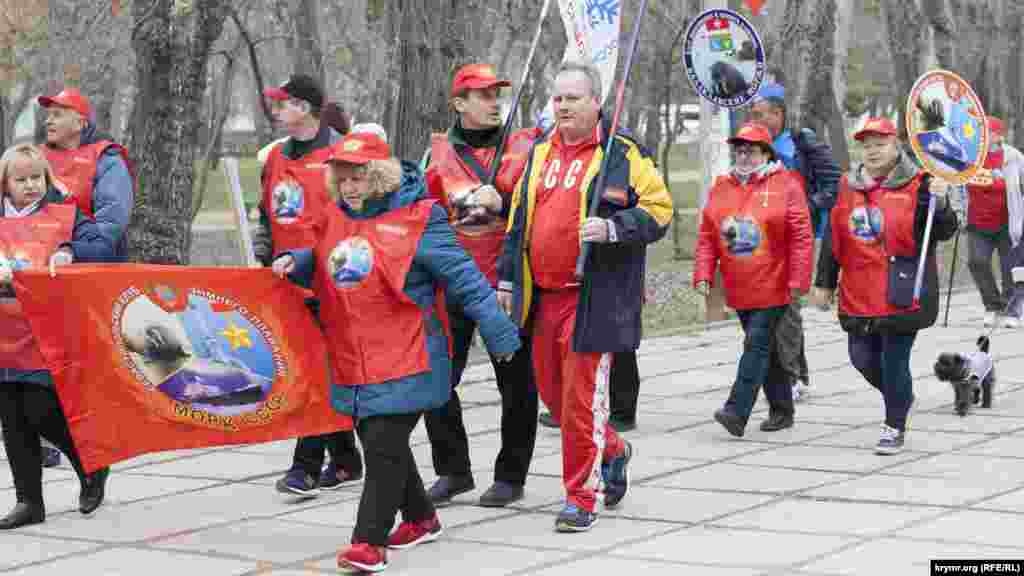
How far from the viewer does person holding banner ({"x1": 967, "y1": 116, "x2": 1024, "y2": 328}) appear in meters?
15.1

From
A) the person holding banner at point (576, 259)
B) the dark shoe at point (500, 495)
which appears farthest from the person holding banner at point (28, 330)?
the person holding banner at point (576, 259)

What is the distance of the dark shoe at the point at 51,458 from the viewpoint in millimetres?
9617

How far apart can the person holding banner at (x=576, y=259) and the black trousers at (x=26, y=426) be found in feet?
6.80

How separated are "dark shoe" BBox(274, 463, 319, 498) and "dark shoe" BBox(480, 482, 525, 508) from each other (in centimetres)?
80

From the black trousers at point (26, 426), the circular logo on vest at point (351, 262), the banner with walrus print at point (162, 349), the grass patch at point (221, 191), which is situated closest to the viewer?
the circular logo on vest at point (351, 262)

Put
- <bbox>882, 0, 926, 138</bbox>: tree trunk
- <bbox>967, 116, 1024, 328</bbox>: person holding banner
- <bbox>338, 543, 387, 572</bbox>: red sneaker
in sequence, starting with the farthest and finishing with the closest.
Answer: <bbox>882, 0, 926, 138</bbox>: tree trunk, <bbox>967, 116, 1024, 328</bbox>: person holding banner, <bbox>338, 543, 387, 572</bbox>: red sneaker

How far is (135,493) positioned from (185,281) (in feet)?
4.91

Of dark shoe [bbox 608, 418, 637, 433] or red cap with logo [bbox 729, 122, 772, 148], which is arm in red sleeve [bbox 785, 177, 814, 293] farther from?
dark shoe [bbox 608, 418, 637, 433]

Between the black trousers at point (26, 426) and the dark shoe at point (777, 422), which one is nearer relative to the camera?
the black trousers at point (26, 426)

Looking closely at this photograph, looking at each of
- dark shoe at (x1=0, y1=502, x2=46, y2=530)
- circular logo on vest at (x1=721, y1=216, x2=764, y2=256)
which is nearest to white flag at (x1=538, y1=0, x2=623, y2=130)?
circular logo on vest at (x1=721, y1=216, x2=764, y2=256)

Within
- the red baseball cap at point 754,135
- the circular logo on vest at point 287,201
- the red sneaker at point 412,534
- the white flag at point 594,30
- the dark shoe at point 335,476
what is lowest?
the dark shoe at point 335,476

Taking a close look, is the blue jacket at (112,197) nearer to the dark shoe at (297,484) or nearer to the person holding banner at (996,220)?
the dark shoe at (297,484)

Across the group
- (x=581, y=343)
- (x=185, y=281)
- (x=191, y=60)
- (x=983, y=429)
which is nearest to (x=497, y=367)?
(x=581, y=343)

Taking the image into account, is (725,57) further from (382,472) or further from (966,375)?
(382,472)
